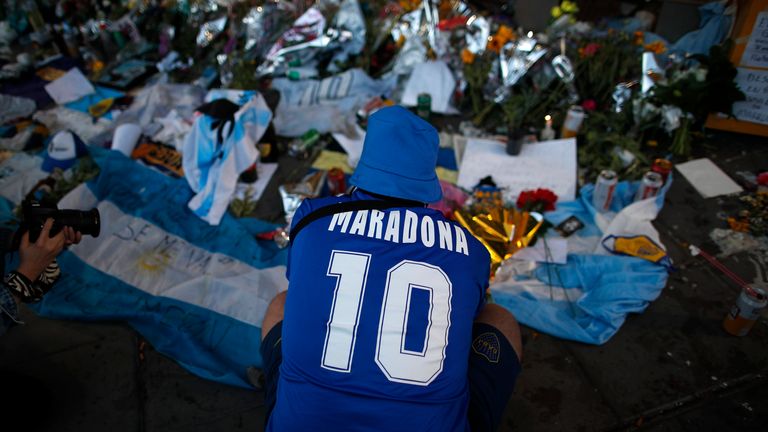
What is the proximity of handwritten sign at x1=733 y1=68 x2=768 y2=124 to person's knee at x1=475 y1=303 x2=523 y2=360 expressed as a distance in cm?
277

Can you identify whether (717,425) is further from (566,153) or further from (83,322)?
(83,322)

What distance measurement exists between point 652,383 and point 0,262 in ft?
8.95

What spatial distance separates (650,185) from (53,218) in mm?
3003

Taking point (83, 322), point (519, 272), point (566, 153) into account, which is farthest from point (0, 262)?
point (566, 153)

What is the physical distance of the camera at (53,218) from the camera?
1.83m

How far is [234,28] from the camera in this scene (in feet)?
15.8

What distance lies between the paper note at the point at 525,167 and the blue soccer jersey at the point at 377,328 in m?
Answer: 1.87

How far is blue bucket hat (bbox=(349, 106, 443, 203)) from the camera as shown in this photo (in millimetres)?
1367

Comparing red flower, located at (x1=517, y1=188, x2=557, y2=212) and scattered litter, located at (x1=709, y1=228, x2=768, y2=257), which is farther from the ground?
red flower, located at (x1=517, y1=188, x2=557, y2=212)

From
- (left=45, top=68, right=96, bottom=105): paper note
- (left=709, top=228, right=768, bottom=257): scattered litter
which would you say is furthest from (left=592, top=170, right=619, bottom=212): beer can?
(left=45, top=68, right=96, bottom=105): paper note

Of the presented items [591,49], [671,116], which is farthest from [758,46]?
[591,49]

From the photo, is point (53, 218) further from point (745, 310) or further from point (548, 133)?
point (548, 133)

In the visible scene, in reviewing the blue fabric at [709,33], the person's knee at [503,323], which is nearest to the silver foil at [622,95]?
the blue fabric at [709,33]

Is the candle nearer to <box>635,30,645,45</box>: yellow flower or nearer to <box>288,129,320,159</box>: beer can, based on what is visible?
<box>635,30,645,45</box>: yellow flower
